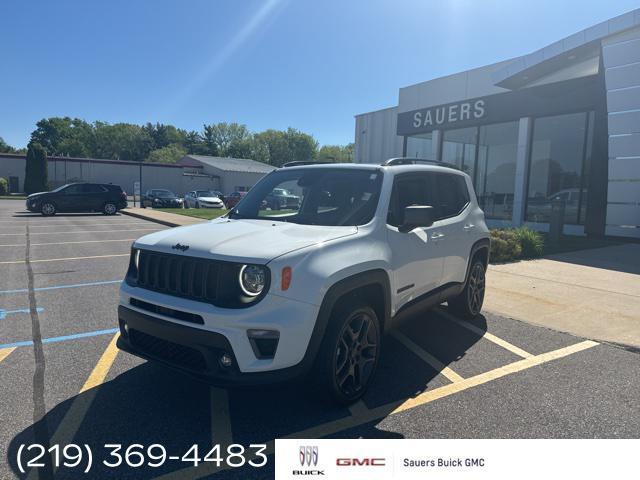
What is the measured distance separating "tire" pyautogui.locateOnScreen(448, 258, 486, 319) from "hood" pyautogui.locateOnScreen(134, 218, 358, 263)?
2.50 metres

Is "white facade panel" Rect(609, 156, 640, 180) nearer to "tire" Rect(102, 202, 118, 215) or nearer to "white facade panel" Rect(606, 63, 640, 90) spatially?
"white facade panel" Rect(606, 63, 640, 90)

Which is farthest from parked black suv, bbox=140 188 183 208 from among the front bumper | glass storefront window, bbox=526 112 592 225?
the front bumper

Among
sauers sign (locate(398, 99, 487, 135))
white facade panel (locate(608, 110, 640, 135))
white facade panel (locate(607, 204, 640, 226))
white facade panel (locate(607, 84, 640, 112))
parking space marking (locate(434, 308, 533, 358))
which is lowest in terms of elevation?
parking space marking (locate(434, 308, 533, 358))

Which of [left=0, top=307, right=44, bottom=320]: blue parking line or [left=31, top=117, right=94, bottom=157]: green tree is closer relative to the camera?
[left=0, top=307, right=44, bottom=320]: blue parking line

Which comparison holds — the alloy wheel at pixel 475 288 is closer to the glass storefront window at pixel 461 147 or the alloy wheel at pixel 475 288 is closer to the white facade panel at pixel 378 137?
the glass storefront window at pixel 461 147

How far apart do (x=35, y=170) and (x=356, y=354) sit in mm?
49406

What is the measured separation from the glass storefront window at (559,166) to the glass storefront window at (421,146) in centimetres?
528

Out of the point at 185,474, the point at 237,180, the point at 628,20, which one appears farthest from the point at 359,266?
the point at 237,180

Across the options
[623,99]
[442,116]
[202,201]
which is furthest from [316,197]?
[202,201]

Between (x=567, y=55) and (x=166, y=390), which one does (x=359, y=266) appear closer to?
(x=166, y=390)

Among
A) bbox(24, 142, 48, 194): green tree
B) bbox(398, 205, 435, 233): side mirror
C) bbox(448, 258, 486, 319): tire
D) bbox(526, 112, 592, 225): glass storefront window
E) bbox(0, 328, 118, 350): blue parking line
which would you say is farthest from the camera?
bbox(24, 142, 48, 194): green tree

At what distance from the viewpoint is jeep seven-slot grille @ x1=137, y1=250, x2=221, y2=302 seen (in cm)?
290

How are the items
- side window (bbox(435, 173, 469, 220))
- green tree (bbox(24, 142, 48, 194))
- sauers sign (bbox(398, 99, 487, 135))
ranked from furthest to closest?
green tree (bbox(24, 142, 48, 194)), sauers sign (bbox(398, 99, 487, 135)), side window (bbox(435, 173, 469, 220))

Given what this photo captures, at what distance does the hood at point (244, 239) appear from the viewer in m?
2.87
